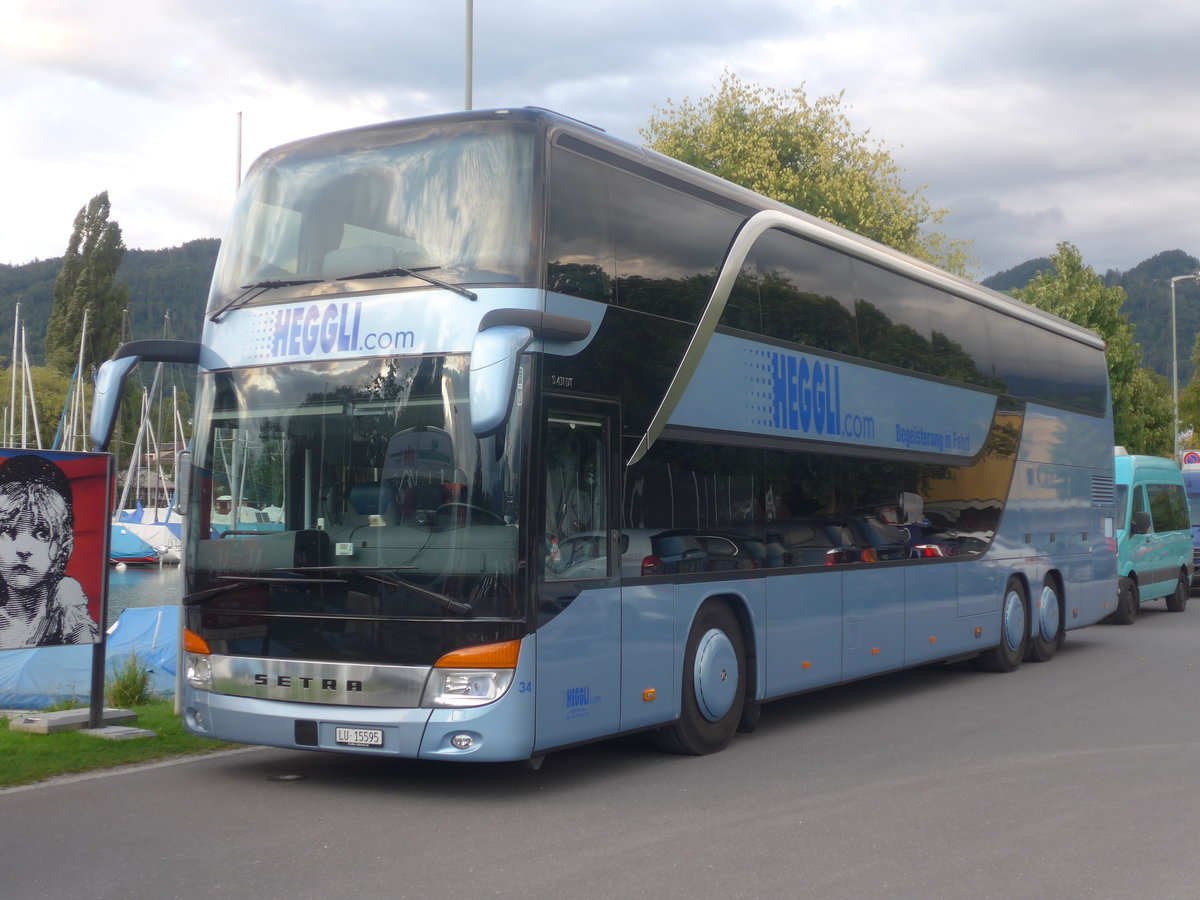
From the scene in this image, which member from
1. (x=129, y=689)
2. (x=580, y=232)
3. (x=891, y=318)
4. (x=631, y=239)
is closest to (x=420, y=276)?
(x=580, y=232)

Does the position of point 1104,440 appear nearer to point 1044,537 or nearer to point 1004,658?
point 1044,537

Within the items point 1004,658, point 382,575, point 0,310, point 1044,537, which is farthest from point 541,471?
point 0,310

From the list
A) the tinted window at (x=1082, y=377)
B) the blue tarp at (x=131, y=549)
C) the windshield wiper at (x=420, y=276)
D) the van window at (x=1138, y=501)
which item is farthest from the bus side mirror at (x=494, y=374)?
the blue tarp at (x=131, y=549)

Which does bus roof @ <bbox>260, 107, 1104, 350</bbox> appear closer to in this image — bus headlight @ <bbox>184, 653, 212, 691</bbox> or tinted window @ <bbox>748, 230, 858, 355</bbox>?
tinted window @ <bbox>748, 230, 858, 355</bbox>

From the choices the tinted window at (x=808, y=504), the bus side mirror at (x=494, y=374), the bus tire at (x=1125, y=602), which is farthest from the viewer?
the bus tire at (x=1125, y=602)

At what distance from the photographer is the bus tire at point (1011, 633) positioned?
1575 centimetres

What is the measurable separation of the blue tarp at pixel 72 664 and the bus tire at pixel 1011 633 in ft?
31.5

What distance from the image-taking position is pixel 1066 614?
17797 millimetres

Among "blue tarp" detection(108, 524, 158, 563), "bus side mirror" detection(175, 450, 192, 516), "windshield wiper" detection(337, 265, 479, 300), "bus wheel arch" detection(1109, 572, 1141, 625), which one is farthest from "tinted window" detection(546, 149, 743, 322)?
"blue tarp" detection(108, 524, 158, 563)

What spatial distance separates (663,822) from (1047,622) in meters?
11.1

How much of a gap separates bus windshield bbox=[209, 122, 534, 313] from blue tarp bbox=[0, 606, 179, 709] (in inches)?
294

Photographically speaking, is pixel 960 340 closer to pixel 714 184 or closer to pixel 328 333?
pixel 714 184

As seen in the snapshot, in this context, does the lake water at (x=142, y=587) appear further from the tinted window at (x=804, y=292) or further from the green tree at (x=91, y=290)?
the tinted window at (x=804, y=292)

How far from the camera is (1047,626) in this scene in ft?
56.6
